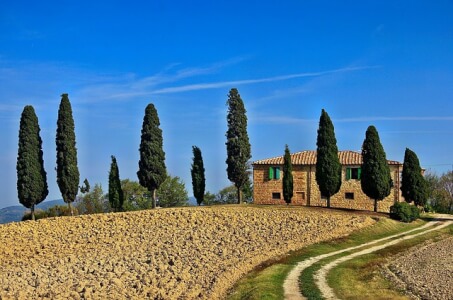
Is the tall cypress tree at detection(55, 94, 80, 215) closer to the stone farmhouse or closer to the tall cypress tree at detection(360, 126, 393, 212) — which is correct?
the stone farmhouse

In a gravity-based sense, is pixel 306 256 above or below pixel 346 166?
below

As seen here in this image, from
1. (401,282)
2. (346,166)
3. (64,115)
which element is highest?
Answer: (64,115)

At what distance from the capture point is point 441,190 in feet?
220

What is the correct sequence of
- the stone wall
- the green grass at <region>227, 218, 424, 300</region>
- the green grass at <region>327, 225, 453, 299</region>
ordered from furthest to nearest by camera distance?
the stone wall
the green grass at <region>327, 225, 453, 299</region>
the green grass at <region>227, 218, 424, 300</region>

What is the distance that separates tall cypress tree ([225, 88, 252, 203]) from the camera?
160ft

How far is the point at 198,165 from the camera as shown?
171ft

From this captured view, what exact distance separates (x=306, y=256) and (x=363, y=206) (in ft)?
99.9

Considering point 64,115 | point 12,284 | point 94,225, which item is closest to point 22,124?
point 64,115

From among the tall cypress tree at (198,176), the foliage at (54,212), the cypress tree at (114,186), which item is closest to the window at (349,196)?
the tall cypress tree at (198,176)

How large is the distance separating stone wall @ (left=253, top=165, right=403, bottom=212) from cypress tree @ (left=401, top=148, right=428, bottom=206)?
236 inches

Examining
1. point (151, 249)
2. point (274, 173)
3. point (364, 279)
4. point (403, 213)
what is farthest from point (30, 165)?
point (364, 279)

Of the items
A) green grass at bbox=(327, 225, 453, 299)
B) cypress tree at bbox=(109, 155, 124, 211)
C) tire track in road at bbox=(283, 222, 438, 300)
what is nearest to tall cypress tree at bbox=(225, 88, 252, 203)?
cypress tree at bbox=(109, 155, 124, 211)

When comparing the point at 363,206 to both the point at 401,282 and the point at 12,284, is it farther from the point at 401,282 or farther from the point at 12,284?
the point at 12,284

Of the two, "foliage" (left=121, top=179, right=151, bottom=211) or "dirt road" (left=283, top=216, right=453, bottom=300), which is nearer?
"dirt road" (left=283, top=216, right=453, bottom=300)
